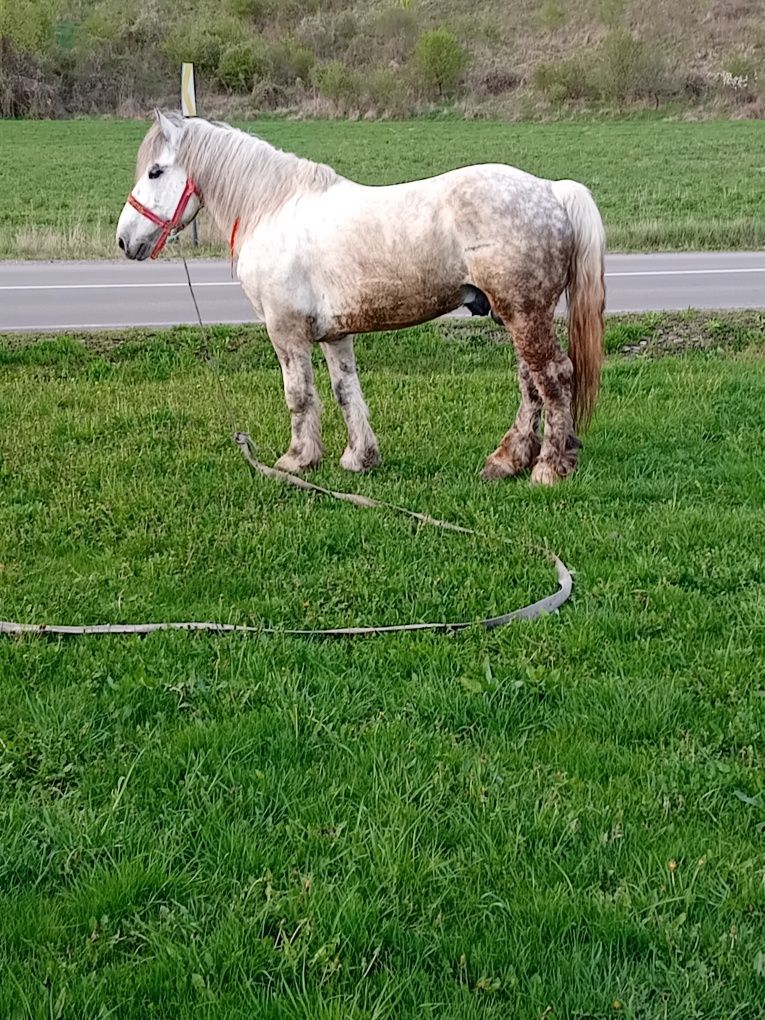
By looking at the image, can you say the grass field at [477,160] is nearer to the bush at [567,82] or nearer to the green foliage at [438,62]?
the bush at [567,82]

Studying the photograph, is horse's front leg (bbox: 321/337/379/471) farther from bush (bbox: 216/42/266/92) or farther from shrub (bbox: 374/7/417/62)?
shrub (bbox: 374/7/417/62)

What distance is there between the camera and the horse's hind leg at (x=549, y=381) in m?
6.32

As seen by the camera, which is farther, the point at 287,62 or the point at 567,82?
the point at 287,62

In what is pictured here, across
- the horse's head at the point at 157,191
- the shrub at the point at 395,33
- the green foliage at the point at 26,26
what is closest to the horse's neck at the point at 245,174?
the horse's head at the point at 157,191

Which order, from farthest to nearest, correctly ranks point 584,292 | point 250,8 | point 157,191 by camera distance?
point 250,8, point 157,191, point 584,292

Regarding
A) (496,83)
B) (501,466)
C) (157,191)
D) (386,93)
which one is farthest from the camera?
(496,83)

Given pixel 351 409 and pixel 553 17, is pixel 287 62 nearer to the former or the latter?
pixel 553 17

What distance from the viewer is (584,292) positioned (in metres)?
6.33

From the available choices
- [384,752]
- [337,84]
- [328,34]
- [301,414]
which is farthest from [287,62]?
[384,752]

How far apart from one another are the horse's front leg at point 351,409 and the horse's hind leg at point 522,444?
2.61ft

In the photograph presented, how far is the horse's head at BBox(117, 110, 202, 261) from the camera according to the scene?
6750mm

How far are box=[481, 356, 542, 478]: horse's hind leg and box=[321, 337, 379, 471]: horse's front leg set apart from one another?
80cm

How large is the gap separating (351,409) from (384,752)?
145 inches

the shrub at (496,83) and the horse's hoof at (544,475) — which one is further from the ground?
the shrub at (496,83)
